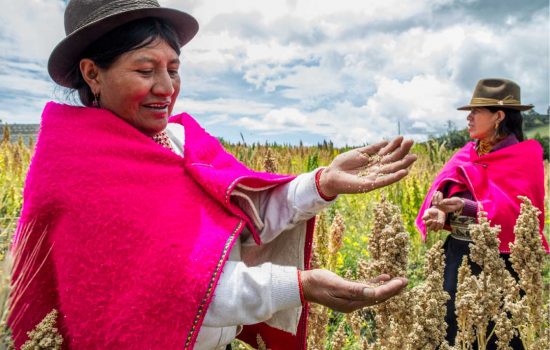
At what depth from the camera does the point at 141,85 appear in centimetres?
150

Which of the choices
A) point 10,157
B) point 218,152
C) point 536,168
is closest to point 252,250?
point 218,152

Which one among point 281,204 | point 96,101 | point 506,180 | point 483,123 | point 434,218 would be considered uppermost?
point 483,123

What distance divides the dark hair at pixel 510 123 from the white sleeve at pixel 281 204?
83.1 inches

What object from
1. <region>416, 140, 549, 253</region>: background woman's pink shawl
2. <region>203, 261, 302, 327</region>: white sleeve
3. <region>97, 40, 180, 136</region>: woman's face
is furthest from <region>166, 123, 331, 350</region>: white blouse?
<region>416, 140, 549, 253</region>: background woman's pink shawl

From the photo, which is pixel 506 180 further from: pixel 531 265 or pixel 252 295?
pixel 252 295

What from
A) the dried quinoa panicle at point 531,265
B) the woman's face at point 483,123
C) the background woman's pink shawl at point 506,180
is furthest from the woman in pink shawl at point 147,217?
the woman's face at point 483,123

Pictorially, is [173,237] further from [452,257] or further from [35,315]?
[452,257]

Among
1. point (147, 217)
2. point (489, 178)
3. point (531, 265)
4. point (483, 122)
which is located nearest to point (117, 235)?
point (147, 217)

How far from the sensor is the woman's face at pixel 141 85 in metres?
1.51

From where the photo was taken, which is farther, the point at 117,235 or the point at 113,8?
the point at 113,8

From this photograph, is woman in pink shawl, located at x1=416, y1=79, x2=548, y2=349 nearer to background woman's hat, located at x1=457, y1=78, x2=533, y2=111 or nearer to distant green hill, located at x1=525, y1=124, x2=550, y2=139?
background woman's hat, located at x1=457, y1=78, x2=533, y2=111

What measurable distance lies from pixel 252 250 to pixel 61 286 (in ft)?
2.07

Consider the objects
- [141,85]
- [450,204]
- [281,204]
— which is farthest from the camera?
[450,204]

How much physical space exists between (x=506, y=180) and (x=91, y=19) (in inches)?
102
